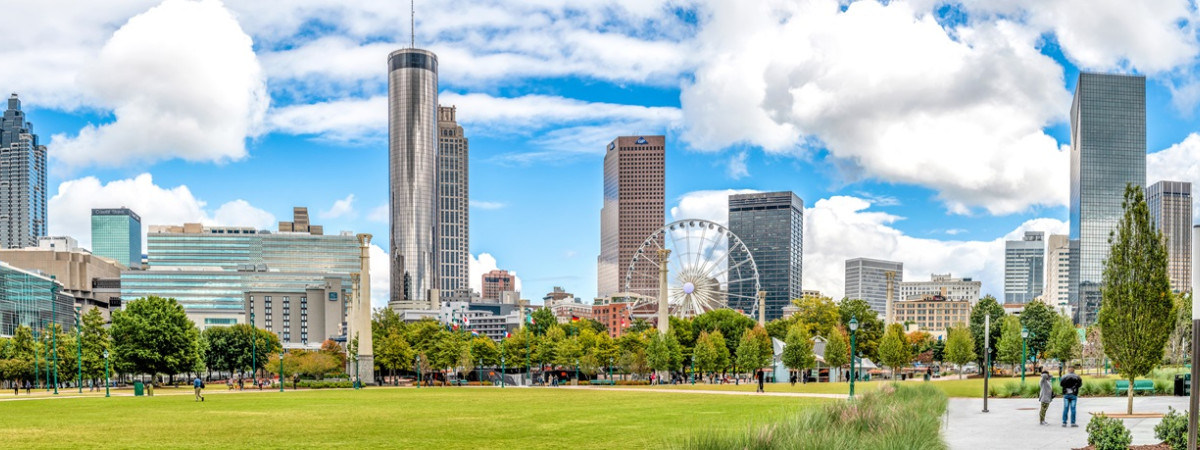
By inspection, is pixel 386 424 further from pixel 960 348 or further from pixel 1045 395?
pixel 960 348

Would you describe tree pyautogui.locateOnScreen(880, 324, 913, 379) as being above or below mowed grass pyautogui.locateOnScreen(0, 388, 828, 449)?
below

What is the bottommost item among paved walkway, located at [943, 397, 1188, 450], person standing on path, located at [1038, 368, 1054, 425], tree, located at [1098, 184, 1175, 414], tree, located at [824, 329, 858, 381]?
tree, located at [824, 329, 858, 381]

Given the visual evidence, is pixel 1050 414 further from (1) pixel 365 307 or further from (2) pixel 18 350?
(2) pixel 18 350

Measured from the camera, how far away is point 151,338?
8931 centimetres

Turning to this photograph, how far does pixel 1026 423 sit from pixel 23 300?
518ft

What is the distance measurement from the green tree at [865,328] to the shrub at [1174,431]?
88496 mm

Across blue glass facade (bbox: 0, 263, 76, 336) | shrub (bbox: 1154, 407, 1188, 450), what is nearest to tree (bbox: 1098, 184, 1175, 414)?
shrub (bbox: 1154, 407, 1188, 450)

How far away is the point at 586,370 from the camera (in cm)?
10681

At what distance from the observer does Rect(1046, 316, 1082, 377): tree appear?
89.8 meters

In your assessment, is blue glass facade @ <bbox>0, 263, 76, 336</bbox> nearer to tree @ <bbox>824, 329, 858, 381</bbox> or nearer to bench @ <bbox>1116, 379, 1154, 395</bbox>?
tree @ <bbox>824, 329, 858, 381</bbox>

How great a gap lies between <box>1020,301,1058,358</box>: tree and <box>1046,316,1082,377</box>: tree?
6649 millimetres

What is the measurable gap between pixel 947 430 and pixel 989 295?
311 ft

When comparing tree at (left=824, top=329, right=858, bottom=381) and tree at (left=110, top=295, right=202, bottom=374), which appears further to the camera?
tree at (left=824, top=329, right=858, bottom=381)

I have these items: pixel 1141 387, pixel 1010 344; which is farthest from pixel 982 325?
pixel 1141 387
